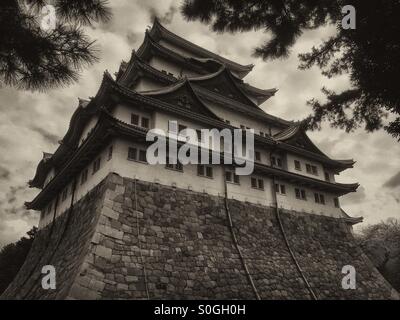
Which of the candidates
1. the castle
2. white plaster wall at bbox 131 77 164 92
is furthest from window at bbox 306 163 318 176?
white plaster wall at bbox 131 77 164 92

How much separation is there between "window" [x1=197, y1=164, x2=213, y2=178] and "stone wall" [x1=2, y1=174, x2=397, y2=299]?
4.35ft

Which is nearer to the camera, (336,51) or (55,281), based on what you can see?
(336,51)

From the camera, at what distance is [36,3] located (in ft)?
19.7

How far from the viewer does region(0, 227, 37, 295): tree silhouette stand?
85.4 ft

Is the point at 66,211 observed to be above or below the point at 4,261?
above

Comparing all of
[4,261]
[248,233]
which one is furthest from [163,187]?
[4,261]

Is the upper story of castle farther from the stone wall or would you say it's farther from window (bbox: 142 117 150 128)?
the stone wall

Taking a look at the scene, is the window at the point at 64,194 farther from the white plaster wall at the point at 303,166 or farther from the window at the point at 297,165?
the window at the point at 297,165

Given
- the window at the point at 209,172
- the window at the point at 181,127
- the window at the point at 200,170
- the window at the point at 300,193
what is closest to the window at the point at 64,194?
the window at the point at 181,127

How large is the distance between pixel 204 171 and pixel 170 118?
3.78 m

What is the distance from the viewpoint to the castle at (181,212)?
13406mm
